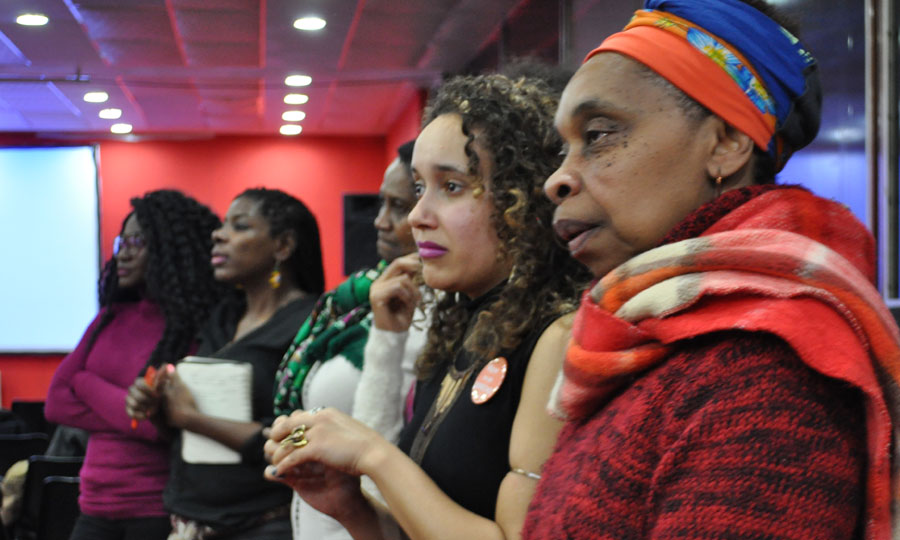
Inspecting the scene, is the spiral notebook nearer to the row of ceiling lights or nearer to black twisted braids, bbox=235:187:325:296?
black twisted braids, bbox=235:187:325:296

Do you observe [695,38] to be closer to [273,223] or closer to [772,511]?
[772,511]

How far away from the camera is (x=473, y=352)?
1.22 metres

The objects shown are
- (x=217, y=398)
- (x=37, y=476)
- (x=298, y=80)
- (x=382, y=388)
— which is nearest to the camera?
(x=382, y=388)

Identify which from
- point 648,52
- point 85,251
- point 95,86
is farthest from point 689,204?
point 85,251

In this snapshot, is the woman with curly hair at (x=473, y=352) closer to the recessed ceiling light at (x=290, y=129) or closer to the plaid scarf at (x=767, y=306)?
the plaid scarf at (x=767, y=306)

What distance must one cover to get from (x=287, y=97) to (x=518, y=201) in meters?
5.61

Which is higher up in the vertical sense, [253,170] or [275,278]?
[253,170]

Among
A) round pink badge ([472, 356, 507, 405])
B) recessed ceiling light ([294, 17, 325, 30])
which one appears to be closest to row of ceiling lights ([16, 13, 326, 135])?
recessed ceiling light ([294, 17, 325, 30])

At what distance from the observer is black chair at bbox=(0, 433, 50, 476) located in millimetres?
4129

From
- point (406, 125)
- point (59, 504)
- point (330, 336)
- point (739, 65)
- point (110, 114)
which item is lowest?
point (59, 504)

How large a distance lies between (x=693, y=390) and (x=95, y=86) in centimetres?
569

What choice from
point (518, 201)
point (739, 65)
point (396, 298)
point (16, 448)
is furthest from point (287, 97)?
point (739, 65)

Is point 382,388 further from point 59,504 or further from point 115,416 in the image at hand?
point 59,504

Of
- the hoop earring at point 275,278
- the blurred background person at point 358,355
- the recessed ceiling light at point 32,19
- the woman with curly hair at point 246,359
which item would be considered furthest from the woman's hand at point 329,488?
the recessed ceiling light at point 32,19
